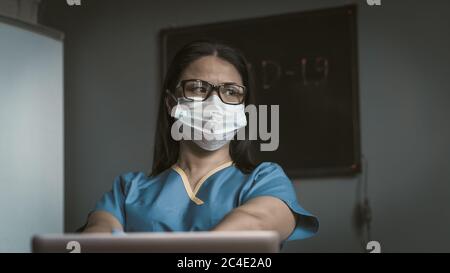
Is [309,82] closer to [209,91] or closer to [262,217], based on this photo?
[209,91]

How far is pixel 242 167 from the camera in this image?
56.4 inches

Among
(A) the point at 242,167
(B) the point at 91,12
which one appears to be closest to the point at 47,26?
(B) the point at 91,12

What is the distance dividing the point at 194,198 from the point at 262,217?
171 mm

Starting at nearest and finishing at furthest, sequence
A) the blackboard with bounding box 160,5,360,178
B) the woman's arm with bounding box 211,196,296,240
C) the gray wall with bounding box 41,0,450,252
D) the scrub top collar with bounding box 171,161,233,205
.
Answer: the woman's arm with bounding box 211,196,296,240, the scrub top collar with bounding box 171,161,233,205, the gray wall with bounding box 41,0,450,252, the blackboard with bounding box 160,5,360,178

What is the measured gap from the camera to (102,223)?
4.38 ft

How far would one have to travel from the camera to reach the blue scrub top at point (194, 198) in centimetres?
132

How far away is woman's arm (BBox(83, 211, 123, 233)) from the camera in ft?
4.34

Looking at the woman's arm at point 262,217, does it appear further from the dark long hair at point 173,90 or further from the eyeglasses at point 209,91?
the eyeglasses at point 209,91

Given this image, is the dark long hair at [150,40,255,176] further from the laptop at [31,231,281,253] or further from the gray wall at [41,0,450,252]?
the gray wall at [41,0,450,252]

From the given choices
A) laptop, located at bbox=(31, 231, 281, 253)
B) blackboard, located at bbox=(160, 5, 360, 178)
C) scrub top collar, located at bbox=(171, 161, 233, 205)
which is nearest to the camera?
laptop, located at bbox=(31, 231, 281, 253)

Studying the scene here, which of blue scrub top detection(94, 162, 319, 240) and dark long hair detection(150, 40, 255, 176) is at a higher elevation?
dark long hair detection(150, 40, 255, 176)

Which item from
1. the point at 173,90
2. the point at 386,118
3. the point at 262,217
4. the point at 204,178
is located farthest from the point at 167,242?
the point at 386,118

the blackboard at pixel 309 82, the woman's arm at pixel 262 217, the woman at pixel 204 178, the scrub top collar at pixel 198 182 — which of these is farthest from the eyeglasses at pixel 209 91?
the blackboard at pixel 309 82

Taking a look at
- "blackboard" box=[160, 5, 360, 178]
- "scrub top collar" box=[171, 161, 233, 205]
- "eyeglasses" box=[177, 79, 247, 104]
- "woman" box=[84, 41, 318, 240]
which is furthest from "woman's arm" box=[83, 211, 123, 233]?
"blackboard" box=[160, 5, 360, 178]
